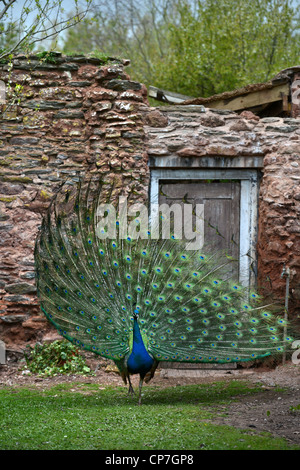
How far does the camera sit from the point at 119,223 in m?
5.79

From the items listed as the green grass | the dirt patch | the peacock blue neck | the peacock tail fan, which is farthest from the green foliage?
the peacock blue neck

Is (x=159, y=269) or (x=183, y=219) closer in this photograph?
(x=159, y=269)

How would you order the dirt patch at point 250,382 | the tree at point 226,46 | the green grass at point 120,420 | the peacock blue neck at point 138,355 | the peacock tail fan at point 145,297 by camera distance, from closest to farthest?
the green grass at point 120,420, the dirt patch at point 250,382, the peacock blue neck at point 138,355, the peacock tail fan at point 145,297, the tree at point 226,46

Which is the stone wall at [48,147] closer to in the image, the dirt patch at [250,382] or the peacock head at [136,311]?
the dirt patch at [250,382]

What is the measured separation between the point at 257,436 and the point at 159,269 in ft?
6.25

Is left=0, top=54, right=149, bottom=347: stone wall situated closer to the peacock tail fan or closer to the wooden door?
the wooden door

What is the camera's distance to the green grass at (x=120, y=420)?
403cm

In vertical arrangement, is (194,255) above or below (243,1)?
below

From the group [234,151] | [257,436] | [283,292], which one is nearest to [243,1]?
[234,151]

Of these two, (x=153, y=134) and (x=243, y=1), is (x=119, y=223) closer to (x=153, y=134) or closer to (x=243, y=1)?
(x=153, y=134)

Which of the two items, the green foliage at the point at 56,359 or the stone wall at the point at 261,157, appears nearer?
the green foliage at the point at 56,359

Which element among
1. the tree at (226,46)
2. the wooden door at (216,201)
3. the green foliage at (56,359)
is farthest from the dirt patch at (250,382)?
the tree at (226,46)

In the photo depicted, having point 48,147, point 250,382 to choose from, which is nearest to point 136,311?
point 250,382
